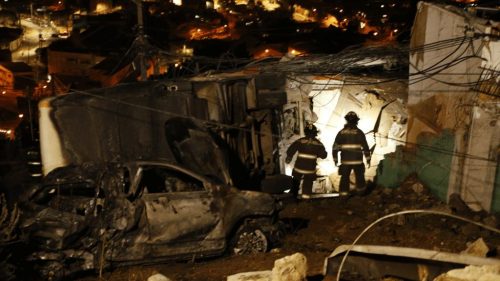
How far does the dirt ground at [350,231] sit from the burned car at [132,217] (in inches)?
10.0

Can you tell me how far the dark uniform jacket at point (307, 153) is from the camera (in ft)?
36.2

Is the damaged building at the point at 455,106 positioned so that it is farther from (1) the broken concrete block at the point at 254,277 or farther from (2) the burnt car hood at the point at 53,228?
(2) the burnt car hood at the point at 53,228

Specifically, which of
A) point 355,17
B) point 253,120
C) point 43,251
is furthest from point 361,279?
point 355,17

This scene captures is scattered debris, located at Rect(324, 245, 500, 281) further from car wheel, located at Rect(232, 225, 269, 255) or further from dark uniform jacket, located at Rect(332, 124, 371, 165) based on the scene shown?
dark uniform jacket, located at Rect(332, 124, 371, 165)

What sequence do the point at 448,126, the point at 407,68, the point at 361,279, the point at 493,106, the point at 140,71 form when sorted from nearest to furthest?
the point at 361,279 → the point at 493,106 → the point at 448,126 → the point at 407,68 → the point at 140,71

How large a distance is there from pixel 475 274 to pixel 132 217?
469 centimetres

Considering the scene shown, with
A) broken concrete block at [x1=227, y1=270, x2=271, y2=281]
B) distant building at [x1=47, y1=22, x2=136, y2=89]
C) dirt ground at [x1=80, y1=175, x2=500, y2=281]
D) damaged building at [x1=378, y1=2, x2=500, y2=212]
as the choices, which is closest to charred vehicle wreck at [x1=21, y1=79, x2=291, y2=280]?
dirt ground at [x1=80, y1=175, x2=500, y2=281]

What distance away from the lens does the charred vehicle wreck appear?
7023 millimetres

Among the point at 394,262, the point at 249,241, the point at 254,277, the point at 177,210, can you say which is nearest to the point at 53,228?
the point at 177,210

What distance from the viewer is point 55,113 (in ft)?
34.4

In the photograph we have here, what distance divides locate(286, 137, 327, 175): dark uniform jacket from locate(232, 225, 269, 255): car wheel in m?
3.32

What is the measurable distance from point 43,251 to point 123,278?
119 cm

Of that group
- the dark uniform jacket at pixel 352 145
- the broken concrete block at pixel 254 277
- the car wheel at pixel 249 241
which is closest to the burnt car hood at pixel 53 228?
the car wheel at pixel 249 241

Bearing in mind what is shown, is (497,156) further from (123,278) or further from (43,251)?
(43,251)
